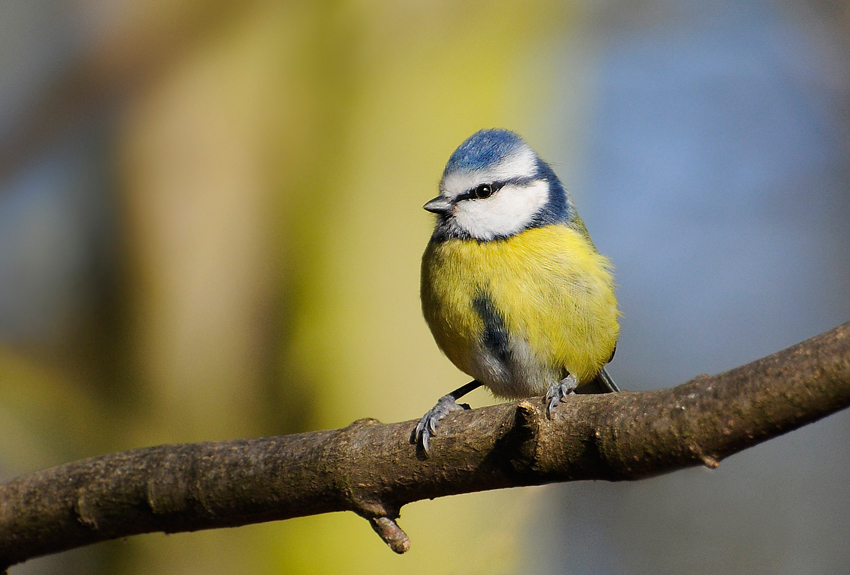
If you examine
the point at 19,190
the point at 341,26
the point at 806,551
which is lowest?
the point at 806,551

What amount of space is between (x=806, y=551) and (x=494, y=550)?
3.08m

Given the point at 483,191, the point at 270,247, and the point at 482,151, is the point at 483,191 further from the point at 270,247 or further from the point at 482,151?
the point at 270,247

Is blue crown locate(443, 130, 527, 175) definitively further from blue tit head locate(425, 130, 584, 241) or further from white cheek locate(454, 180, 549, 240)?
white cheek locate(454, 180, 549, 240)

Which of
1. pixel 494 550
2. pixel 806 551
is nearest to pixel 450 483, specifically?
pixel 494 550

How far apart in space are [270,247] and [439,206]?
49.0 inches

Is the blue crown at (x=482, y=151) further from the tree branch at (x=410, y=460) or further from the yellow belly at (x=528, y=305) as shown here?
the tree branch at (x=410, y=460)

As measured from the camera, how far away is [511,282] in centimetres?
236

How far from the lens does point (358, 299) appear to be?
3.46 meters

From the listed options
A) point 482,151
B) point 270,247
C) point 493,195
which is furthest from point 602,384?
point 270,247

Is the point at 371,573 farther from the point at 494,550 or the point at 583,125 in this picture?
the point at 583,125

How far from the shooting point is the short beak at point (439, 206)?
261 cm

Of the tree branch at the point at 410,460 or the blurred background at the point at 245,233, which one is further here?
the blurred background at the point at 245,233

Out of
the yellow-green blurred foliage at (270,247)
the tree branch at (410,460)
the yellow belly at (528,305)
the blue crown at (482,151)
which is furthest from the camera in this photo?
the yellow-green blurred foliage at (270,247)

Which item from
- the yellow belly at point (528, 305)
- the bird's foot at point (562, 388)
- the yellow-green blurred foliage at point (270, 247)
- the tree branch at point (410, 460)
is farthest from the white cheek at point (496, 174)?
the tree branch at point (410, 460)
